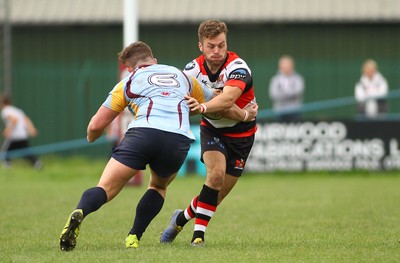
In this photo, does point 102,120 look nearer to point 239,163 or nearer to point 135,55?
point 135,55

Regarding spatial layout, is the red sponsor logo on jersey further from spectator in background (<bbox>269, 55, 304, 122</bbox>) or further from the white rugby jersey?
spectator in background (<bbox>269, 55, 304, 122</bbox>)

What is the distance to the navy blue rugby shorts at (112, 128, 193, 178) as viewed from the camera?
783 cm

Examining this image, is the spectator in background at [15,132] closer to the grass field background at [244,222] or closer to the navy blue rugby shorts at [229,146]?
the grass field background at [244,222]

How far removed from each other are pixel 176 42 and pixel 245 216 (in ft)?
43.7

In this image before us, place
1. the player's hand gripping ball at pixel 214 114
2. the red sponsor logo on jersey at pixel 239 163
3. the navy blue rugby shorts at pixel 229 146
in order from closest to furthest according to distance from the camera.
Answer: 1. the player's hand gripping ball at pixel 214 114
2. the navy blue rugby shorts at pixel 229 146
3. the red sponsor logo on jersey at pixel 239 163

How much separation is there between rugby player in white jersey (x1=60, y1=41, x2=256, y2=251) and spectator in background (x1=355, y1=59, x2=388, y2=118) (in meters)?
12.5

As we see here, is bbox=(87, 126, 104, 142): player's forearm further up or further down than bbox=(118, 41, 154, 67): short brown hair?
further down

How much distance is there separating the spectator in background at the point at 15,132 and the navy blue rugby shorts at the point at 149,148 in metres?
14.1

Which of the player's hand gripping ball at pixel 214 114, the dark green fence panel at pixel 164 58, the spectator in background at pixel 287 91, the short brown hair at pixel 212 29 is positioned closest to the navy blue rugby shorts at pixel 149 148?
the player's hand gripping ball at pixel 214 114

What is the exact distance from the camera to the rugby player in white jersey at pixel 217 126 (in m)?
8.38

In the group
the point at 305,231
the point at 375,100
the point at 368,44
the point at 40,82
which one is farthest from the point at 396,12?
the point at 305,231

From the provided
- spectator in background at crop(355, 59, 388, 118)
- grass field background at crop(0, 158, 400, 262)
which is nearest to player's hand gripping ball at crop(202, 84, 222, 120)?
grass field background at crop(0, 158, 400, 262)

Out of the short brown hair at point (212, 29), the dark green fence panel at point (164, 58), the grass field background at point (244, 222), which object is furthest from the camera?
the dark green fence panel at point (164, 58)

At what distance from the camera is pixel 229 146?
29.2 ft
